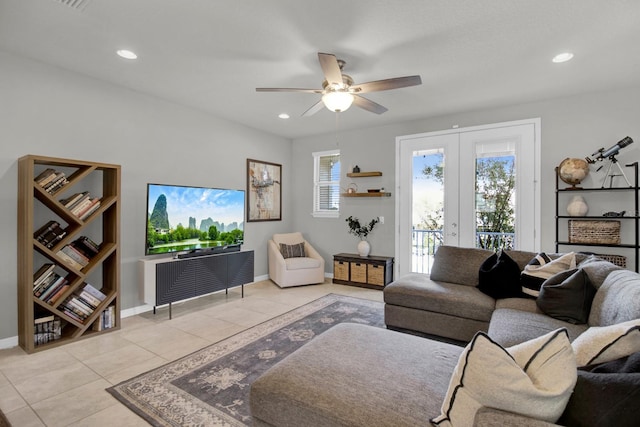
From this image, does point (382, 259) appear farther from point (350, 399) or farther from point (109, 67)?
point (109, 67)

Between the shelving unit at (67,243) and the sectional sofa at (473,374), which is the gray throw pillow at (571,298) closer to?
the sectional sofa at (473,374)

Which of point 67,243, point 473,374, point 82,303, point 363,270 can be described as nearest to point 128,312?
point 82,303

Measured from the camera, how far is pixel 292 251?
18.1 feet

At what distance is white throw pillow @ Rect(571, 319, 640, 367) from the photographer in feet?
3.44

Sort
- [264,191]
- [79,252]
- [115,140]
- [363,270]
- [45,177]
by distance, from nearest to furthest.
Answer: [45,177] → [79,252] → [115,140] → [363,270] → [264,191]

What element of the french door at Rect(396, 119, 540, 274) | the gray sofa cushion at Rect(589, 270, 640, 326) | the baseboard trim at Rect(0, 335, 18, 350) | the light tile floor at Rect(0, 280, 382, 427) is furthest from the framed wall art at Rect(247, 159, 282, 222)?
the gray sofa cushion at Rect(589, 270, 640, 326)

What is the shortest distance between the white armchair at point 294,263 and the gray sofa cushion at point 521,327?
316 cm

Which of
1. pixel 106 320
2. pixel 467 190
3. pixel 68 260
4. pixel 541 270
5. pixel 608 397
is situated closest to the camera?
pixel 608 397

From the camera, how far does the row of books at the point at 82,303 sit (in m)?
2.98

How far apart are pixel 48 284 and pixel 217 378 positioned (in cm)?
190

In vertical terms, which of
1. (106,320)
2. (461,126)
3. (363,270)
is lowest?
(106,320)

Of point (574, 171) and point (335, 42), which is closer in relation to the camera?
point (335, 42)

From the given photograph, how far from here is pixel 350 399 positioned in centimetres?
128

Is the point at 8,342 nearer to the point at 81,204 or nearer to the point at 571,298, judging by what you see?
the point at 81,204
